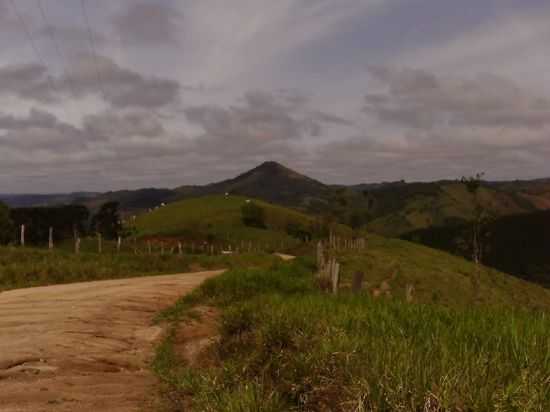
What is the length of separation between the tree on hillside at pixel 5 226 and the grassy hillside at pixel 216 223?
43877 millimetres

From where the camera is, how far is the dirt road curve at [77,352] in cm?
659

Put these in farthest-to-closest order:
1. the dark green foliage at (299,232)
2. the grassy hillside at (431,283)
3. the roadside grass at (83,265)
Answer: the dark green foliage at (299,232) → the grassy hillside at (431,283) → the roadside grass at (83,265)

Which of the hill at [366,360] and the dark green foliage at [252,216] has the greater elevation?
the hill at [366,360]

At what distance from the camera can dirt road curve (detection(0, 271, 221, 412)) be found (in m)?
6.59

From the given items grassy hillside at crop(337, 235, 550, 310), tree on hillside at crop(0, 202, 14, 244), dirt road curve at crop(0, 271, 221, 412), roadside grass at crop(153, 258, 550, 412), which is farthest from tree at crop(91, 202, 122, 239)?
roadside grass at crop(153, 258, 550, 412)

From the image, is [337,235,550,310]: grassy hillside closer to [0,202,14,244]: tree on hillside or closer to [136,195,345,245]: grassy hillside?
[0,202,14,244]: tree on hillside

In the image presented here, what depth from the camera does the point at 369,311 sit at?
26.7 ft

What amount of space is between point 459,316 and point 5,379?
644cm

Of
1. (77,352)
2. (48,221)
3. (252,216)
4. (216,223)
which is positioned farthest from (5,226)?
(77,352)

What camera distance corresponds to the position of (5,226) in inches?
3260

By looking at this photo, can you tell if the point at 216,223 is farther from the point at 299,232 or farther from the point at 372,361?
the point at 372,361

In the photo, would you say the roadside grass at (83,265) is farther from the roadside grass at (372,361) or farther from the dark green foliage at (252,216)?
the dark green foliage at (252,216)

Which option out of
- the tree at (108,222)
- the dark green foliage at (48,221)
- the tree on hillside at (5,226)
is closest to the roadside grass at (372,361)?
the tree on hillside at (5,226)

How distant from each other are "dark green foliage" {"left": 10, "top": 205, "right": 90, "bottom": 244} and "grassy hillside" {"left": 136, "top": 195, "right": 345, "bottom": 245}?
51.7 feet
